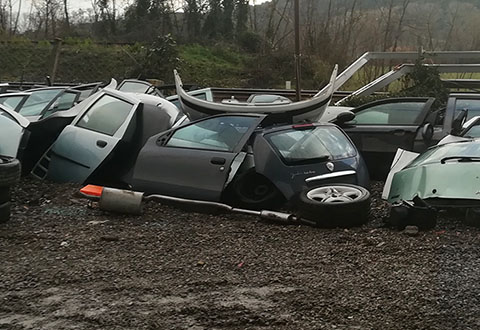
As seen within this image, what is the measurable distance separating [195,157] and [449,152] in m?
3.24

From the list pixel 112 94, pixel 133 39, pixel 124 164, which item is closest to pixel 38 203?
pixel 124 164

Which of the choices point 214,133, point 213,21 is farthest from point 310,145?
point 213,21

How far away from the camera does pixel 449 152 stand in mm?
7430

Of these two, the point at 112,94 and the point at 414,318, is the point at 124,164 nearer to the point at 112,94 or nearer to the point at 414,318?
the point at 112,94

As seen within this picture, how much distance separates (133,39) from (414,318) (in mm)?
38906

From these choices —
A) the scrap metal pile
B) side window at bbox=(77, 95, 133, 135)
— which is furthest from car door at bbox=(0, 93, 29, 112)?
side window at bbox=(77, 95, 133, 135)

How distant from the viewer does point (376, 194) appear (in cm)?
856

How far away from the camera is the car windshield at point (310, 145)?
740 centimetres

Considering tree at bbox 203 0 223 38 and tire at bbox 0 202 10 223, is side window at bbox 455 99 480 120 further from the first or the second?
tree at bbox 203 0 223 38

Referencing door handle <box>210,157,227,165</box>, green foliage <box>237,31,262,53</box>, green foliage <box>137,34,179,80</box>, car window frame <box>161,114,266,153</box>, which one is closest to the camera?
door handle <box>210,157,227,165</box>

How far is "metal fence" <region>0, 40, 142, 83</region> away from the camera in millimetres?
32719

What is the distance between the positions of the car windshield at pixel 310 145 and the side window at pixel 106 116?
112 inches

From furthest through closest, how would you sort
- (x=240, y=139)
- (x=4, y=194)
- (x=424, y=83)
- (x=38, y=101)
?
(x=424, y=83)
(x=38, y=101)
(x=240, y=139)
(x=4, y=194)

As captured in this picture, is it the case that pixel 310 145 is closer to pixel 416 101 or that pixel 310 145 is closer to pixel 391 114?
pixel 391 114
